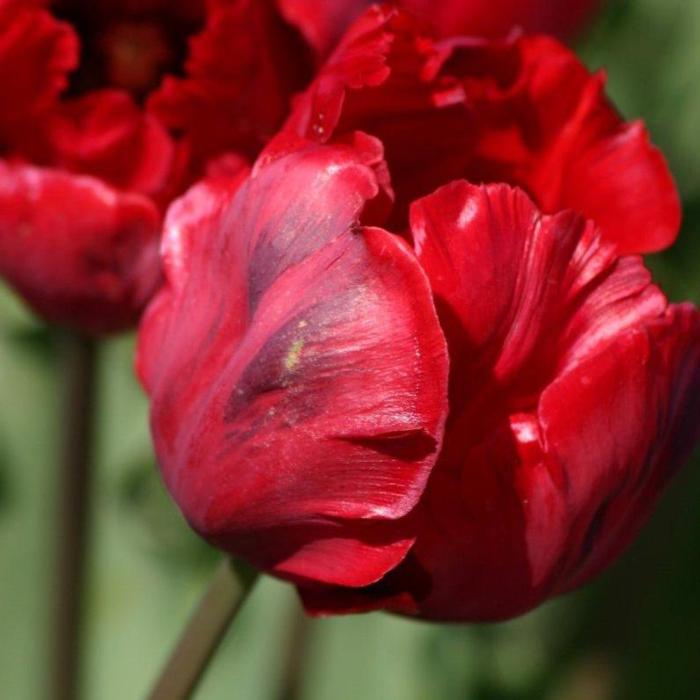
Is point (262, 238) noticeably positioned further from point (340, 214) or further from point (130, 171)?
point (130, 171)

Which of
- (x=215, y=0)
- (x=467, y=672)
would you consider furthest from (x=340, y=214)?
(x=467, y=672)

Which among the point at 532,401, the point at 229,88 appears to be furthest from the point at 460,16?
the point at 532,401

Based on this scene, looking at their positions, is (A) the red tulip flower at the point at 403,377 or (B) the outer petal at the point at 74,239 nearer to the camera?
(A) the red tulip flower at the point at 403,377

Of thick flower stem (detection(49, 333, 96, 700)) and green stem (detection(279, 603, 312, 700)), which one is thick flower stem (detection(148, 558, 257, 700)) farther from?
green stem (detection(279, 603, 312, 700))

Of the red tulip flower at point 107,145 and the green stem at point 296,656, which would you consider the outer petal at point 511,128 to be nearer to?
the red tulip flower at point 107,145

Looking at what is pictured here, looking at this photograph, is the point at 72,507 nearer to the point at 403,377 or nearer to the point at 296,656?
the point at 296,656

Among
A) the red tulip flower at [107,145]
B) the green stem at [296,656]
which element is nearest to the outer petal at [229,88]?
the red tulip flower at [107,145]

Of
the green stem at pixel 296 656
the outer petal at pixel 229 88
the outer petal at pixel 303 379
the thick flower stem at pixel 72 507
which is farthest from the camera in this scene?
the green stem at pixel 296 656
